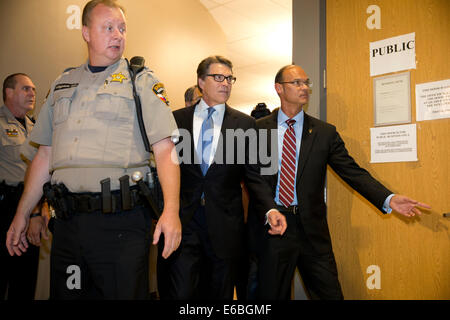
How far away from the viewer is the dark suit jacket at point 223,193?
→ 2.32 m

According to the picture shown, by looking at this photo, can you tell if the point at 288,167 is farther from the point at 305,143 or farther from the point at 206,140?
the point at 206,140

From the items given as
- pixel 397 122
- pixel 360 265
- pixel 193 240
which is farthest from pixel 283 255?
pixel 397 122

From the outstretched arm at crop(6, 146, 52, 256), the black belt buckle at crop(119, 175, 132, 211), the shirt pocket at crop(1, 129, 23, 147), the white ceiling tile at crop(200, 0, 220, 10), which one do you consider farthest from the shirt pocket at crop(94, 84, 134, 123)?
the white ceiling tile at crop(200, 0, 220, 10)

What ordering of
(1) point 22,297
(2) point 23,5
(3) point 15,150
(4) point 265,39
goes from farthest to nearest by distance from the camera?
1. (4) point 265,39
2. (2) point 23,5
3. (3) point 15,150
4. (1) point 22,297

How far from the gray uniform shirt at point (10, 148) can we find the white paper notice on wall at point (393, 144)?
287 cm

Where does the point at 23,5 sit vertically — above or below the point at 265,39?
below

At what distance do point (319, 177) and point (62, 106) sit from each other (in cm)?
171

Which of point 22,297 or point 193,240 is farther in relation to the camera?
point 22,297

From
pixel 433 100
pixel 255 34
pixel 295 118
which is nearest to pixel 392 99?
pixel 433 100

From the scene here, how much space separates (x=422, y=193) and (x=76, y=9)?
3.51m

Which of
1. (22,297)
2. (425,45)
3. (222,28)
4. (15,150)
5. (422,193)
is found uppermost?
(222,28)

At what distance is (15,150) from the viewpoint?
3.12 m

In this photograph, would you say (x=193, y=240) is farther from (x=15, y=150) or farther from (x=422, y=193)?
(x=15, y=150)

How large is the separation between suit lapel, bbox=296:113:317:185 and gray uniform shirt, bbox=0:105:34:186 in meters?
2.27
